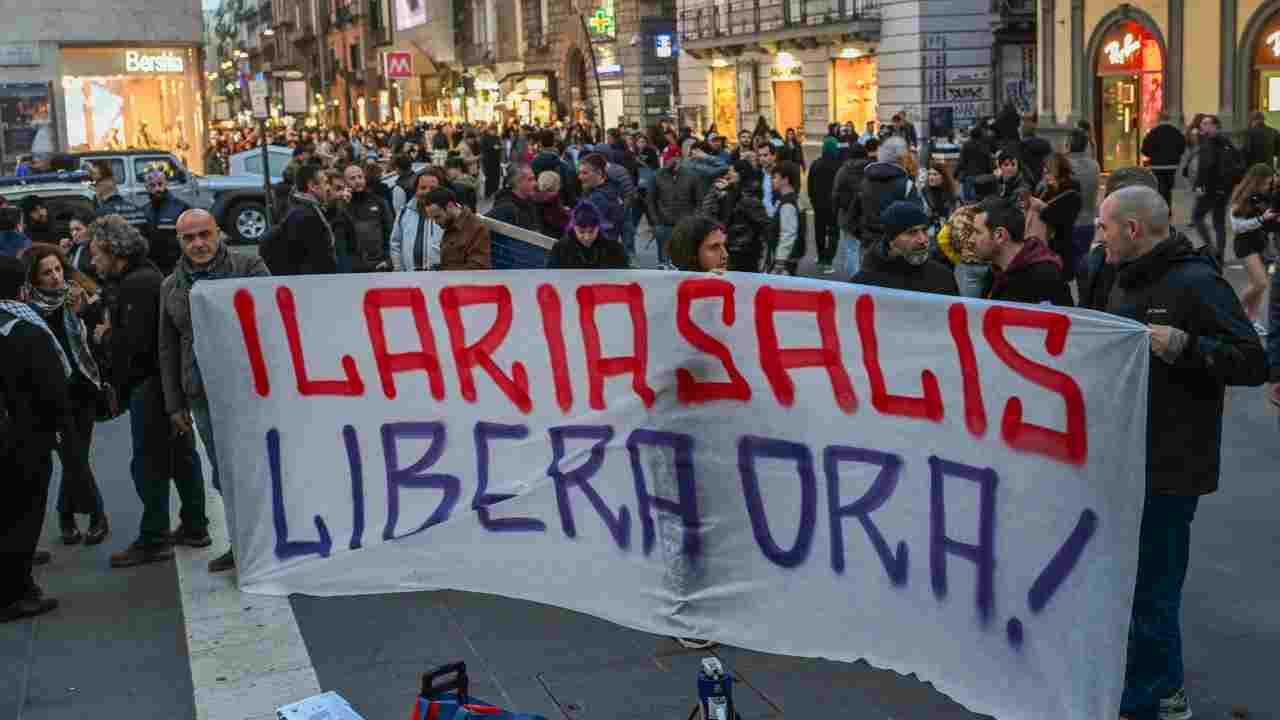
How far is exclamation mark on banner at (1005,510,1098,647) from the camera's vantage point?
480 centimetres

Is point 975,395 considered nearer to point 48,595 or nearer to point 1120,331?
point 1120,331

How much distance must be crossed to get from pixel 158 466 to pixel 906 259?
3.74 meters

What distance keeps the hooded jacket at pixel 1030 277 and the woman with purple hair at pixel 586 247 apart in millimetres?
2762

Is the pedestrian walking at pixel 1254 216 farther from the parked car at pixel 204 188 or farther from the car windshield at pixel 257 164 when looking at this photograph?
the car windshield at pixel 257 164

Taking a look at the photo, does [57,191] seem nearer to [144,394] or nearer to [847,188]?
[847,188]

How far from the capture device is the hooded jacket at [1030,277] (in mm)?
6414

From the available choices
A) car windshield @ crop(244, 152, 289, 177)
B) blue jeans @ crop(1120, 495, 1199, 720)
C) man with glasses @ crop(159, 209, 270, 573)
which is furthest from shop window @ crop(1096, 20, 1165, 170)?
blue jeans @ crop(1120, 495, 1199, 720)

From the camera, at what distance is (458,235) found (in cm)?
998

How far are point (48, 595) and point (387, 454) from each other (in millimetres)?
2204

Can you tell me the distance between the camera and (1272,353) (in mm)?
6699

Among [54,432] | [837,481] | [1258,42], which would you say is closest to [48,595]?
[54,432]

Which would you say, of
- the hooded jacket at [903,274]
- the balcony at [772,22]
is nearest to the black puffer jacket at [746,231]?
the hooded jacket at [903,274]

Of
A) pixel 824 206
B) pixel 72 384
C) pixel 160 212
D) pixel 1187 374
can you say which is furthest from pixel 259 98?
pixel 1187 374

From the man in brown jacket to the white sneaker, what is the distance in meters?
5.58
